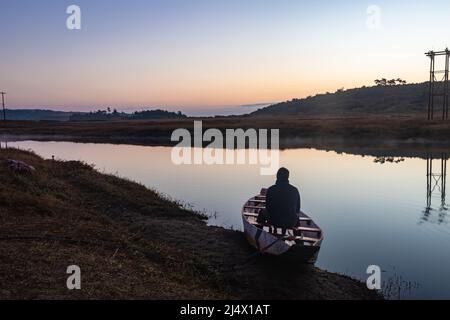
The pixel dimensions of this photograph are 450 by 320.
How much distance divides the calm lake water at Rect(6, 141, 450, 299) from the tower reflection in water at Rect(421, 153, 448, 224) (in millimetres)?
63

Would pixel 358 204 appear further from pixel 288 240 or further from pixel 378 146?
pixel 378 146

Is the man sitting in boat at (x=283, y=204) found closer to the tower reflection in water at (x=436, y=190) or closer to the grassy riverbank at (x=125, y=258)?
the grassy riverbank at (x=125, y=258)

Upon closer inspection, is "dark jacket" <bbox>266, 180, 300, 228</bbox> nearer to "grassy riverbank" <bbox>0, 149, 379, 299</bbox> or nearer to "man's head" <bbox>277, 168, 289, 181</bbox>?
"man's head" <bbox>277, 168, 289, 181</bbox>

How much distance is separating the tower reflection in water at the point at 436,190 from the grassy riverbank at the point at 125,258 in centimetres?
1029

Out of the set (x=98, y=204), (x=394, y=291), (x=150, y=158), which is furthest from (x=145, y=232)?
(x=150, y=158)

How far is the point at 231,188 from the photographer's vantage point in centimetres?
2869

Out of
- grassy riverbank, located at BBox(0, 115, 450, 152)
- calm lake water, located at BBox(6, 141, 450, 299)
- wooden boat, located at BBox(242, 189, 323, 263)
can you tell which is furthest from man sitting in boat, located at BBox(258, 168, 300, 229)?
grassy riverbank, located at BBox(0, 115, 450, 152)

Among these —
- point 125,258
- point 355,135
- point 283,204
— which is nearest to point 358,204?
point 283,204

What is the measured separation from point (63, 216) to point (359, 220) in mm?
12903

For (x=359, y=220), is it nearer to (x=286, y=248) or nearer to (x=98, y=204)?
(x=286, y=248)

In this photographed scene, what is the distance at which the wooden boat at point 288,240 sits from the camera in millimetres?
11953

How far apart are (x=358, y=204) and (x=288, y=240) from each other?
11655 millimetres

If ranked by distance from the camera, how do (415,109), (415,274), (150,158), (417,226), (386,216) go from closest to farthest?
(415,274), (417,226), (386,216), (150,158), (415,109)

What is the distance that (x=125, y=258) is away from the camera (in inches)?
440
